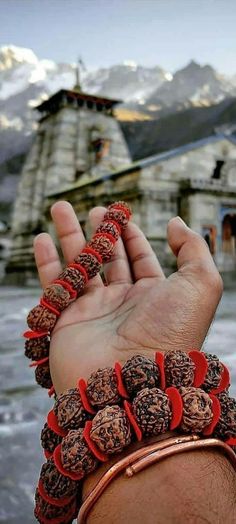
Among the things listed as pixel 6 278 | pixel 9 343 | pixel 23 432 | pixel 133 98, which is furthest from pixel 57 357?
pixel 133 98

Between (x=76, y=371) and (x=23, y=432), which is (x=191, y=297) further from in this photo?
(x=23, y=432)

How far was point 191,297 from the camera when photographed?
1.24 m

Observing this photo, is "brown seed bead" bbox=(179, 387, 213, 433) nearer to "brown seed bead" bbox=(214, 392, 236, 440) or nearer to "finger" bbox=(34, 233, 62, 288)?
"brown seed bead" bbox=(214, 392, 236, 440)

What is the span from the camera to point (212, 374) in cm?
107

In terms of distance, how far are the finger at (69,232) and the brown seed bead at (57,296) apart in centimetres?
20

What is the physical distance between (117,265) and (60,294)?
0.35 metres

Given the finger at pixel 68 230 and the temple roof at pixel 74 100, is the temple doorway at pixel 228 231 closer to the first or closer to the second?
the temple roof at pixel 74 100

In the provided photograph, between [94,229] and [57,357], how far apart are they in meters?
0.56

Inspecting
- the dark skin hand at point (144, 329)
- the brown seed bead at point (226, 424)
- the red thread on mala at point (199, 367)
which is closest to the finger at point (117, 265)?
the dark skin hand at point (144, 329)

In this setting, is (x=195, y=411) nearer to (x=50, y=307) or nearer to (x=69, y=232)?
(x=50, y=307)

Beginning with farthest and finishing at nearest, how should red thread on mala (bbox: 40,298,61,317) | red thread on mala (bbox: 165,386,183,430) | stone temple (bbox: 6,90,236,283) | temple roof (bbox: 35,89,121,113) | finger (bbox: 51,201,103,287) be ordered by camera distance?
temple roof (bbox: 35,89,121,113)
stone temple (bbox: 6,90,236,283)
finger (bbox: 51,201,103,287)
red thread on mala (bbox: 40,298,61,317)
red thread on mala (bbox: 165,386,183,430)

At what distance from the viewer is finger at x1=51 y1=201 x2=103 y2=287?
1.54 metres

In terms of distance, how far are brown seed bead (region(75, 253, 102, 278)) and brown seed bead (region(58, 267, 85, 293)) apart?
34 millimetres

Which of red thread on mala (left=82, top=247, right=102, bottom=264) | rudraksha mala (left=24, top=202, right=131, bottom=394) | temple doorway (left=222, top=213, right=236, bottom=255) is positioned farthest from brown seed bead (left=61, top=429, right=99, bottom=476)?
temple doorway (left=222, top=213, right=236, bottom=255)
